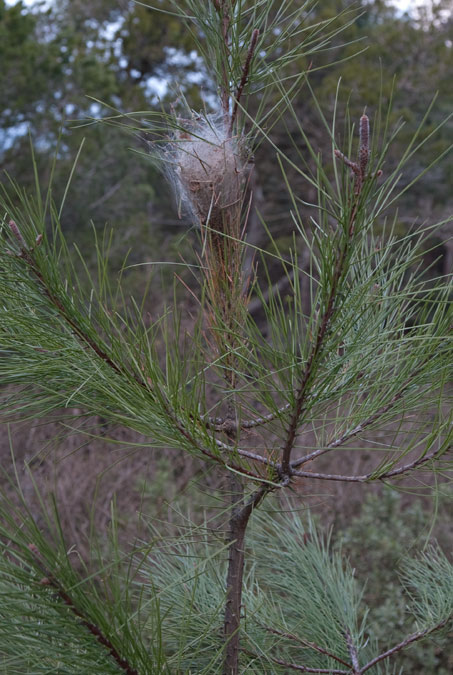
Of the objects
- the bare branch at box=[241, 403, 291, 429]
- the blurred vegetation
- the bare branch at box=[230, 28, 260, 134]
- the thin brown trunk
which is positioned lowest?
the thin brown trunk

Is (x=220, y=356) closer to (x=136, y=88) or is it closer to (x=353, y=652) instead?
(x=353, y=652)

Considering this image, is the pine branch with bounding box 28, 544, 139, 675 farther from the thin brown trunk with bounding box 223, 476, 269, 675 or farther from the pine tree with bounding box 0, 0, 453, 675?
the thin brown trunk with bounding box 223, 476, 269, 675

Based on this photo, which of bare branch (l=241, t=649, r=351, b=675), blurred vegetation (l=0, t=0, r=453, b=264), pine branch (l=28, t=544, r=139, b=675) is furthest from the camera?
blurred vegetation (l=0, t=0, r=453, b=264)

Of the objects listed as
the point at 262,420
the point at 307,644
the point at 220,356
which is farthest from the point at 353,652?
the point at 220,356

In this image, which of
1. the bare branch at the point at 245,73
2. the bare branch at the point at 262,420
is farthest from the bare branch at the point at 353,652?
the bare branch at the point at 245,73

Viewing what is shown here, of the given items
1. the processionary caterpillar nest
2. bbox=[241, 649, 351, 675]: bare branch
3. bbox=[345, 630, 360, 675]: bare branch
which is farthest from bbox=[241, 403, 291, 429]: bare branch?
bbox=[345, 630, 360, 675]: bare branch

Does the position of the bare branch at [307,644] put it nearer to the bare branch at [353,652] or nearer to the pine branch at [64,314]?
the bare branch at [353,652]

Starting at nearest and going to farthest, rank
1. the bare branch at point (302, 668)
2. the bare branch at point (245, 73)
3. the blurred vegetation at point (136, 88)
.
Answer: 1. the bare branch at point (245, 73)
2. the bare branch at point (302, 668)
3. the blurred vegetation at point (136, 88)

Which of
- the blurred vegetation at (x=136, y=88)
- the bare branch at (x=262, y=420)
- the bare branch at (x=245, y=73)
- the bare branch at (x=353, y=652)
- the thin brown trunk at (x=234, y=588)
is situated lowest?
the bare branch at (x=353, y=652)

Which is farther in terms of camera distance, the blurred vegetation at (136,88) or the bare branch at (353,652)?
the blurred vegetation at (136,88)

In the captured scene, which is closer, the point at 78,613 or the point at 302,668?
the point at 78,613

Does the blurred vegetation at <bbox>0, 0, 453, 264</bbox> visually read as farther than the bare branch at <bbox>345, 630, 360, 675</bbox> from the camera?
Yes

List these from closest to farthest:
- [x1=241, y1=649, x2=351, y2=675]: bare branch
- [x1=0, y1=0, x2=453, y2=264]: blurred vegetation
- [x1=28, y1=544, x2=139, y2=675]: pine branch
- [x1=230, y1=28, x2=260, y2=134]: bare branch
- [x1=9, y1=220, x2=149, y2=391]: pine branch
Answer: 1. [x1=28, y1=544, x2=139, y2=675]: pine branch
2. [x1=9, y1=220, x2=149, y2=391]: pine branch
3. [x1=230, y1=28, x2=260, y2=134]: bare branch
4. [x1=241, y1=649, x2=351, y2=675]: bare branch
5. [x1=0, y1=0, x2=453, y2=264]: blurred vegetation

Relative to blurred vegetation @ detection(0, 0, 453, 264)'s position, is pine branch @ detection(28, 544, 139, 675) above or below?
below
